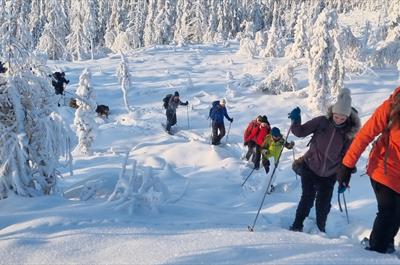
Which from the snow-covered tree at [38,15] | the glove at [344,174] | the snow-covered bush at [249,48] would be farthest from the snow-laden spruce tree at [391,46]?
the snow-covered tree at [38,15]

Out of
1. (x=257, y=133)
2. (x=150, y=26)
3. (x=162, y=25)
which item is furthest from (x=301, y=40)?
(x=150, y=26)

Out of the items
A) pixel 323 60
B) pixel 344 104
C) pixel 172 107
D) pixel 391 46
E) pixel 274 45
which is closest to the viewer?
pixel 344 104

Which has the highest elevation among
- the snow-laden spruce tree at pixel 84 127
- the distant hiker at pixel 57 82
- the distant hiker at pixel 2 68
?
the distant hiker at pixel 2 68

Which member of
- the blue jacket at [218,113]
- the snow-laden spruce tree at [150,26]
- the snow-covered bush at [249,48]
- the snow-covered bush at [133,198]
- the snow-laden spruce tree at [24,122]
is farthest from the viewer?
the snow-laden spruce tree at [150,26]

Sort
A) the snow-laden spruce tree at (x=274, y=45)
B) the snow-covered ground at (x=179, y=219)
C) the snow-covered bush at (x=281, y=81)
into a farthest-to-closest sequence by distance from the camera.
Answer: the snow-laden spruce tree at (x=274, y=45), the snow-covered bush at (x=281, y=81), the snow-covered ground at (x=179, y=219)

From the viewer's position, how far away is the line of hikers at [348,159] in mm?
3635

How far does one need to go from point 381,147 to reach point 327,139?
1.09 m

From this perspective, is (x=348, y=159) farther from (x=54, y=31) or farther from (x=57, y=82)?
(x=54, y=31)

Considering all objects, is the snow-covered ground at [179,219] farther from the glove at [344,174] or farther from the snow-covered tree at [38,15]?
the snow-covered tree at [38,15]

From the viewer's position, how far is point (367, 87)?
2338 centimetres

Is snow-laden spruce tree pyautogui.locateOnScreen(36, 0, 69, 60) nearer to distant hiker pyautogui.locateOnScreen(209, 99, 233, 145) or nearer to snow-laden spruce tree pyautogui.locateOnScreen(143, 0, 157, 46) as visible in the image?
snow-laden spruce tree pyautogui.locateOnScreen(143, 0, 157, 46)

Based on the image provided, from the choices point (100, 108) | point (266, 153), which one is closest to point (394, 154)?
point (266, 153)

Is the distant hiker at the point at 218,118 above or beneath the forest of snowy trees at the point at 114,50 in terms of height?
beneath

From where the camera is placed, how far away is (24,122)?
5.50 meters
